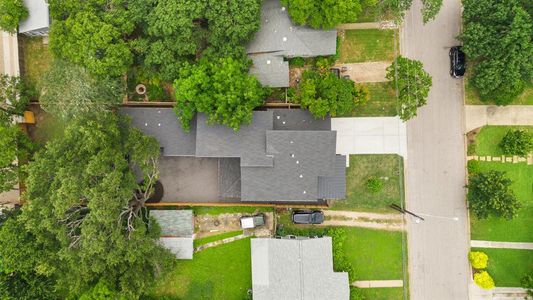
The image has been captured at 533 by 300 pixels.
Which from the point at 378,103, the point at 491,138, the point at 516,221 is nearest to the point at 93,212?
the point at 378,103

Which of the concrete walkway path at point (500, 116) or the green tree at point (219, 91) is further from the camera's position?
the concrete walkway path at point (500, 116)

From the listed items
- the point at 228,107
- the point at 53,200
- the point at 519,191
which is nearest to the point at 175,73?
the point at 228,107

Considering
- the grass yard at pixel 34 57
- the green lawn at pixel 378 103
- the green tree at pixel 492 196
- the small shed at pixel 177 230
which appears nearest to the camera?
the green tree at pixel 492 196

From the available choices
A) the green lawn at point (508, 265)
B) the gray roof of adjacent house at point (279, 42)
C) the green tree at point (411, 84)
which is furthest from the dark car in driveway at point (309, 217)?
the green lawn at point (508, 265)

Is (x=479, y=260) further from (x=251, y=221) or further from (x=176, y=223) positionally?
(x=176, y=223)

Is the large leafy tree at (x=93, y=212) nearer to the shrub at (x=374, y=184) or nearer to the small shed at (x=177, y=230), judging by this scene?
the small shed at (x=177, y=230)

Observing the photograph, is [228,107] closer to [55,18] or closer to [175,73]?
[175,73]

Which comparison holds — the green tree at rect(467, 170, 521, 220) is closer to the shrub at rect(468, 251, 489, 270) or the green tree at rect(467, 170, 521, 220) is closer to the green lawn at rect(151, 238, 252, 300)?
the shrub at rect(468, 251, 489, 270)
